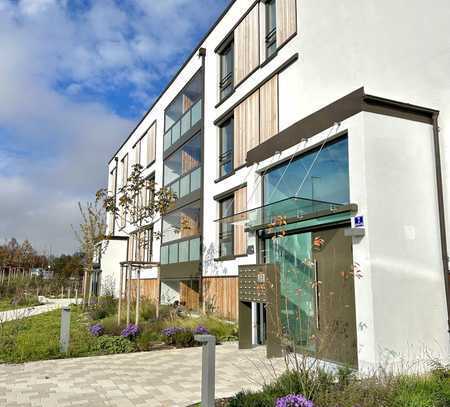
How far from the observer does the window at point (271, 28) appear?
1475 centimetres

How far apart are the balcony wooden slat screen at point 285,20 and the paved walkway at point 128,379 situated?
9.46m

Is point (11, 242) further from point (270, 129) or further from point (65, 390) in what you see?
point (65, 390)

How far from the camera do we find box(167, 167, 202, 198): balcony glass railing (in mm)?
19938

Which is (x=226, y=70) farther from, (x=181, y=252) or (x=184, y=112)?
(x=181, y=252)

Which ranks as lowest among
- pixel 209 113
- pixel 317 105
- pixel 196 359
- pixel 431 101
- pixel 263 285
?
pixel 196 359

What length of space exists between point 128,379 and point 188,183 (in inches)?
558

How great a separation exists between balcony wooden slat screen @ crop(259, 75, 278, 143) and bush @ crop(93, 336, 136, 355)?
7.54 m

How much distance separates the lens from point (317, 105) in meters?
11.4

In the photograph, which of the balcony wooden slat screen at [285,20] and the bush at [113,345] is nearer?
the bush at [113,345]

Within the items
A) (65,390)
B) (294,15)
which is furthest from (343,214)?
(294,15)

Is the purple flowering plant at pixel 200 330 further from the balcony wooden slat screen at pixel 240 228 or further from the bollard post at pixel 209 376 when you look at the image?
the bollard post at pixel 209 376

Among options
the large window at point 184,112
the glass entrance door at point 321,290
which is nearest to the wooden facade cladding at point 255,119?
the large window at point 184,112

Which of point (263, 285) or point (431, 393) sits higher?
point (263, 285)

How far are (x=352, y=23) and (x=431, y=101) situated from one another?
268cm
